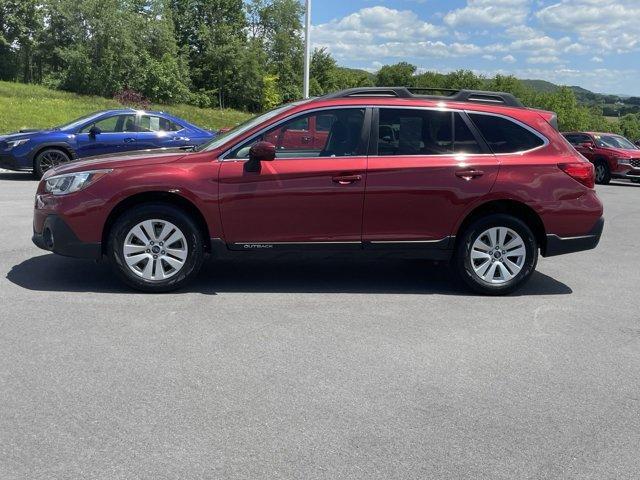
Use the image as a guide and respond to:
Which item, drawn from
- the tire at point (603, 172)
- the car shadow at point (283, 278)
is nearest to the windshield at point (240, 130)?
the car shadow at point (283, 278)

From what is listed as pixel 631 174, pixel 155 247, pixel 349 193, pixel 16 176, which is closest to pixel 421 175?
pixel 349 193

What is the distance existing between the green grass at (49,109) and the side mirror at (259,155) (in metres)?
21.3

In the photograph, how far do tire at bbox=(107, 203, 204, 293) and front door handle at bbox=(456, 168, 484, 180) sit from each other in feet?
7.87

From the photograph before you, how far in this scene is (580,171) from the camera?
614 centimetres

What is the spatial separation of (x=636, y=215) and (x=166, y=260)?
10.2m

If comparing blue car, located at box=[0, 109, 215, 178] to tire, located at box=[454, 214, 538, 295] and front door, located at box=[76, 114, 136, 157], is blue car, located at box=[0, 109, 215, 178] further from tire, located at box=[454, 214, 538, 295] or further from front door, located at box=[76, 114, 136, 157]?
tire, located at box=[454, 214, 538, 295]

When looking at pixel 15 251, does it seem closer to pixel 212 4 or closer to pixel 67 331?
pixel 67 331

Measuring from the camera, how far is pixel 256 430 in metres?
3.39

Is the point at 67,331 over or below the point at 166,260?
below

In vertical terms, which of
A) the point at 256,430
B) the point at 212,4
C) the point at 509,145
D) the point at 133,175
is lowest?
the point at 256,430

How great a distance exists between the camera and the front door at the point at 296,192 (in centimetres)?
573

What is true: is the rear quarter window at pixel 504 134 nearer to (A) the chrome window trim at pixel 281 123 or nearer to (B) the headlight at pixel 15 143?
(A) the chrome window trim at pixel 281 123

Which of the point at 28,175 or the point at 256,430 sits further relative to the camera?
the point at 28,175

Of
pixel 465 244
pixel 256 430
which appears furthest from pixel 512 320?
pixel 256 430
